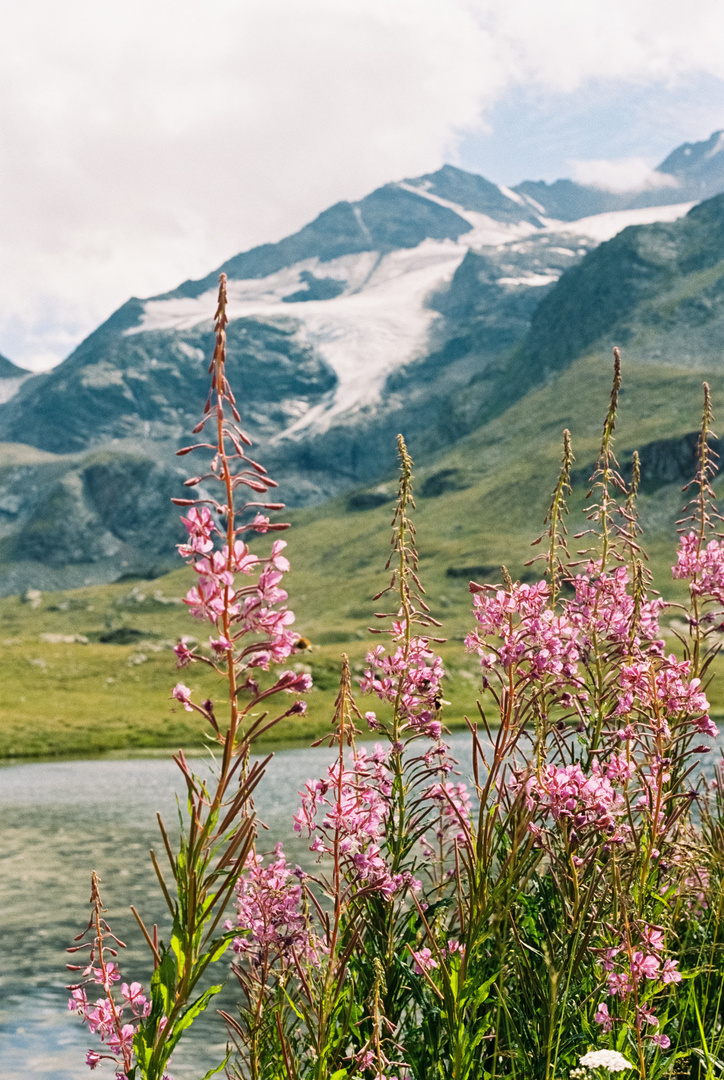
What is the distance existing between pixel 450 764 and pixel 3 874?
35.4m

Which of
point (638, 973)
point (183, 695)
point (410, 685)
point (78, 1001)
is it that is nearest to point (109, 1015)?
point (78, 1001)

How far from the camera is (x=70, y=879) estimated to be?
3534 cm

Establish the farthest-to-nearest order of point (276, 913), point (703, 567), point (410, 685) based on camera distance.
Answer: point (703, 567) < point (410, 685) < point (276, 913)

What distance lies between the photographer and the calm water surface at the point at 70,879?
19344mm

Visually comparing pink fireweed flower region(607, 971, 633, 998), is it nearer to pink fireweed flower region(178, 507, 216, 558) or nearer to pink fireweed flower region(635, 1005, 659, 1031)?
pink fireweed flower region(635, 1005, 659, 1031)

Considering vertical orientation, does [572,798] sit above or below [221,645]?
below

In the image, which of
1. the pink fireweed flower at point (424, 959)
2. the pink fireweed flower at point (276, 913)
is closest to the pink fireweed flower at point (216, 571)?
the pink fireweed flower at point (424, 959)

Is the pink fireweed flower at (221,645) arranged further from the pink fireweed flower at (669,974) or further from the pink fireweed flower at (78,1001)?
the pink fireweed flower at (669,974)

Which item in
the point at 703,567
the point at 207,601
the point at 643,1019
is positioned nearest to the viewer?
the point at 207,601

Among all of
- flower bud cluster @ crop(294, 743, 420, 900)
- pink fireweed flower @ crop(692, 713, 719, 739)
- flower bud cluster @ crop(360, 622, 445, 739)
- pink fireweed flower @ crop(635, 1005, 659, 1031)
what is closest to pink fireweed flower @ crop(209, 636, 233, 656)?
flower bud cluster @ crop(294, 743, 420, 900)

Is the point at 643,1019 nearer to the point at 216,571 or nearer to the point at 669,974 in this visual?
the point at 669,974

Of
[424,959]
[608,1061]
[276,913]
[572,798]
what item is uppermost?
[572,798]

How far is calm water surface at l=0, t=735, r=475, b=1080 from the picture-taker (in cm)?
1934

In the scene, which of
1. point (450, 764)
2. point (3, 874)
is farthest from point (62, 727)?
point (450, 764)
